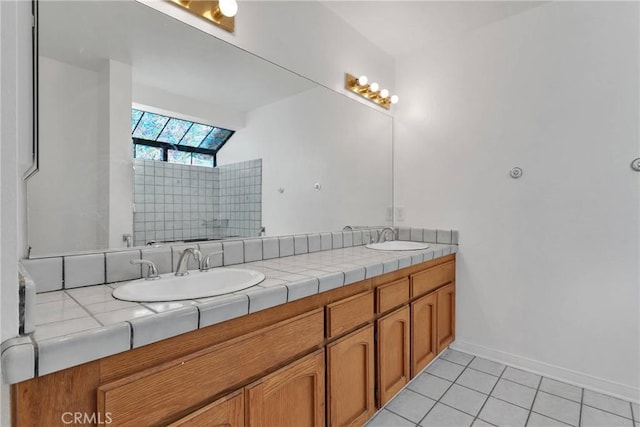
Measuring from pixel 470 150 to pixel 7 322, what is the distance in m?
2.49

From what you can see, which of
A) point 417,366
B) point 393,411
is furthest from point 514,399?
point 393,411

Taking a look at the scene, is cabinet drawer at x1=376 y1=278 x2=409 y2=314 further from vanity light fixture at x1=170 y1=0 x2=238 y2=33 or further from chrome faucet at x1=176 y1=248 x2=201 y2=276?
vanity light fixture at x1=170 y1=0 x2=238 y2=33

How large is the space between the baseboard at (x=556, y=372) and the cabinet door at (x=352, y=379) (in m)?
1.18

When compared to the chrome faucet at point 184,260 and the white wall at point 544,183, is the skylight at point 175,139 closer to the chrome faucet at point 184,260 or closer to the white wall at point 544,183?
the chrome faucet at point 184,260

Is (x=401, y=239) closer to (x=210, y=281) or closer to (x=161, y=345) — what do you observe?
(x=210, y=281)

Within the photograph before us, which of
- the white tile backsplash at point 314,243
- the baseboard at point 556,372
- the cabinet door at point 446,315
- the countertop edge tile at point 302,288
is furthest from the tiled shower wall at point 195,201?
the baseboard at point 556,372

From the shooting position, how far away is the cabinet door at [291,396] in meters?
0.95

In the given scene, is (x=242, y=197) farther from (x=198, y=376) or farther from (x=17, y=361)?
(x=17, y=361)

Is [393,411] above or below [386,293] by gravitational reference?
below

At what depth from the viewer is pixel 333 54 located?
7.02ft

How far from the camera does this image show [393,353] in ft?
5.35

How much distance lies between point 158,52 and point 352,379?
1618 millimetres

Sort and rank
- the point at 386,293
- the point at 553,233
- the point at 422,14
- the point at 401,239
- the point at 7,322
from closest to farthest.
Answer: the point at 7,322
the point at 386,293
the point at 553,233
the point at 422,14
the point at 401,239

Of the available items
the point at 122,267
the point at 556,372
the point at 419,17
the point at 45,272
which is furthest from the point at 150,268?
the point at 556,372
